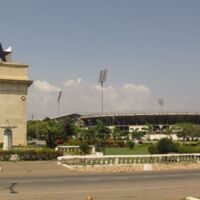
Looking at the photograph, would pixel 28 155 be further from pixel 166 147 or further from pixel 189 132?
pixel 189 132

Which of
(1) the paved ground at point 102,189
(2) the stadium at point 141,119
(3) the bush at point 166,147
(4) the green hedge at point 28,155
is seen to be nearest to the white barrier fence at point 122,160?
(4) the green hedge at point 28,155

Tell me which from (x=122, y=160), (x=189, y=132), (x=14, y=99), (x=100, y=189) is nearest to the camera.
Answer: (x=100, y=189)

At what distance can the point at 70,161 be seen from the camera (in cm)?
2898

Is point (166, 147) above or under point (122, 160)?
above

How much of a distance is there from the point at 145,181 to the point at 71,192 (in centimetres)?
545

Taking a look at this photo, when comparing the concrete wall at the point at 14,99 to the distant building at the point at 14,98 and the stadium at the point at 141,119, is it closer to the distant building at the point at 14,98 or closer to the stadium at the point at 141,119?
the distant building at the point at 14,98

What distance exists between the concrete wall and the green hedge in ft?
41.7

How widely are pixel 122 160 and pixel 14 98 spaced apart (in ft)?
67.5

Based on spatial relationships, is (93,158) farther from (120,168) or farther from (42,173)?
(42,173)

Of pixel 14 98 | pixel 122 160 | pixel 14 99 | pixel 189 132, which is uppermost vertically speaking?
pixel 14 98

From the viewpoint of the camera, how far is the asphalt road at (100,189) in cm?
1610

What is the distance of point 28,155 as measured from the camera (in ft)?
112

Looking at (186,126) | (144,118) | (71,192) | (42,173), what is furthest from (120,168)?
(144,118)

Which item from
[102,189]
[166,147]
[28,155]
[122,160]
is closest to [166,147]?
[166,147]
